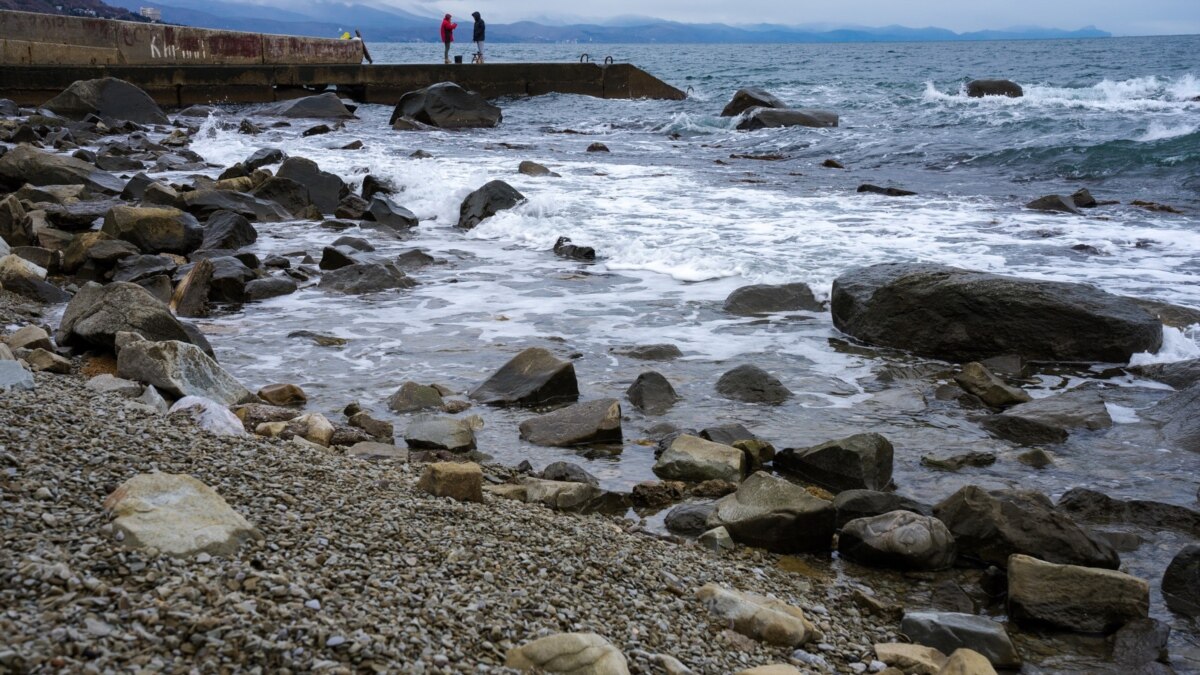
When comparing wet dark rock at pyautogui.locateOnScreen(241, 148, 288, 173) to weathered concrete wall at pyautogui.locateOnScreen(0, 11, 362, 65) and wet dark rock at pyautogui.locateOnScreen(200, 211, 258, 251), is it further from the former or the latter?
weathered concrete wall at pyautogui.locateOnScreen(0, 11, 362, 65)

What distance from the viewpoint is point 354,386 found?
5.55 metres

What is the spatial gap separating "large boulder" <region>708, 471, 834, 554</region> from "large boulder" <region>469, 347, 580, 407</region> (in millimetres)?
1618

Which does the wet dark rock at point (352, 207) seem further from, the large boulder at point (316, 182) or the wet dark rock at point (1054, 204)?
the wet dark rock at point (1054, 204)

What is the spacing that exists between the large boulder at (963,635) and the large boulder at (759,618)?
316mm

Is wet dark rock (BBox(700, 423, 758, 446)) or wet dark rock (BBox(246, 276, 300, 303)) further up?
wet dark rock (BBox(700, 423, 758, 446))

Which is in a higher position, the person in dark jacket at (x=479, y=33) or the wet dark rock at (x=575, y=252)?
the person in dark jacket at (x=479, y=33)

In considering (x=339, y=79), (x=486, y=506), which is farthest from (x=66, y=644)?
(x=339, y=79)

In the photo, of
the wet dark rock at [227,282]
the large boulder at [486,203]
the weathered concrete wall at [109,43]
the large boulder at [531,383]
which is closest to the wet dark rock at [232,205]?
the large boulder at [486,203]

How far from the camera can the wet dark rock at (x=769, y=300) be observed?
726 cm

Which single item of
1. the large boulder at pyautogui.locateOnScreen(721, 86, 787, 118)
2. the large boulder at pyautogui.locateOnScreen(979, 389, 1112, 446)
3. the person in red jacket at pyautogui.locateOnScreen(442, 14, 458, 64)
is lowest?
the large boulder at pyautogui.locateOnScreen(979, 389, 1112, 446)

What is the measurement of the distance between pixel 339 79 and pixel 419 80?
7.17 feet

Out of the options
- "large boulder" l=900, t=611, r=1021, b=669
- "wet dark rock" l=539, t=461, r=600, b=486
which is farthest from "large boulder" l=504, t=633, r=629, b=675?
"wet dark rock" l=539, t=461, r=600, b=486

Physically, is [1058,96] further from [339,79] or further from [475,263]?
[475,263]

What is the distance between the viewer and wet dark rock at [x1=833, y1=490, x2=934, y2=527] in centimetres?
393
